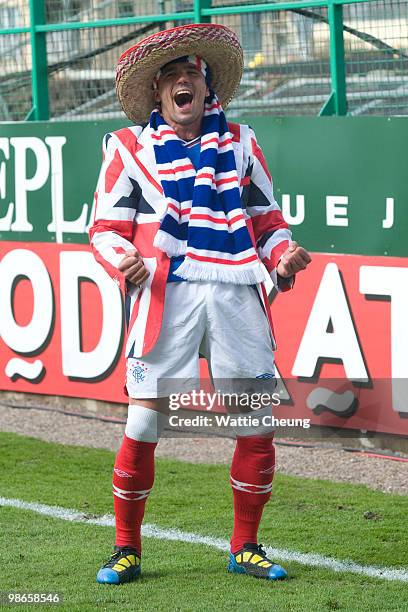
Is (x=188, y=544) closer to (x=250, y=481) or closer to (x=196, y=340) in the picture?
(x=250, y=481)

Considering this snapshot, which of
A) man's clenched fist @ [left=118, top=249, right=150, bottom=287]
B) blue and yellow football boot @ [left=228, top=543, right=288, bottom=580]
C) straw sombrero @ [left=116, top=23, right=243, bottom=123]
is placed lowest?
blue and yellow football boot @ [left=228, top=543, right=288, bottom=580]

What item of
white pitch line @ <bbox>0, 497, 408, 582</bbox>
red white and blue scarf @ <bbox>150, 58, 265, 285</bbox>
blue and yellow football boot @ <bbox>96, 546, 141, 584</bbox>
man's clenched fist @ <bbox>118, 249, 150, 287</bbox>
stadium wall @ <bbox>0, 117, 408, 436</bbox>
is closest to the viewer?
man's clenched fist @ <bbox>118, 249, 150, 287</bbox>

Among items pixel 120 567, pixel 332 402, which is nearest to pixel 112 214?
pixel 120 567

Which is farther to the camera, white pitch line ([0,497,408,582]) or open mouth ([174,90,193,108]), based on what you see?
white pitch line ([0,497,408,582])

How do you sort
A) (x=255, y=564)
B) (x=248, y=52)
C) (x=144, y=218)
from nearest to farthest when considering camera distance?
1. (x=144, y=218)
2. (x=255, y=564)
3. (x=248, y=52)

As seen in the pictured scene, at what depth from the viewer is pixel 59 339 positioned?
8266 mm

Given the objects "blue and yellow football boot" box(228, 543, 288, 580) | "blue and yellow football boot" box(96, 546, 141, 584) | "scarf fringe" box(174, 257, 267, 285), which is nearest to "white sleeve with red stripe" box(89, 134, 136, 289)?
"scarf fringe" box(174, 257, 267, 285)

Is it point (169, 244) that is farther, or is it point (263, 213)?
point (263, 213)

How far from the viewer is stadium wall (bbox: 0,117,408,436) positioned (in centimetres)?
677

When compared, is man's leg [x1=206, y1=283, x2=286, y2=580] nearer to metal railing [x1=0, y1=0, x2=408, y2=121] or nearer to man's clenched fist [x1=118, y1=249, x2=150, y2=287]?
man's clenched fist [x1=118, y1=249, x2=150, y2=287]

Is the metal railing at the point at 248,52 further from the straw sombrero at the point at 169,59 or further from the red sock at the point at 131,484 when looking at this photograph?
the red sock at the point at 131,484

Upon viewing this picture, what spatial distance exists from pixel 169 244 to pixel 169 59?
0.66 m

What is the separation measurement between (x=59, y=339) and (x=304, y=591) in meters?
3.88

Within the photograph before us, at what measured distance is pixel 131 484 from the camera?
4.73m
